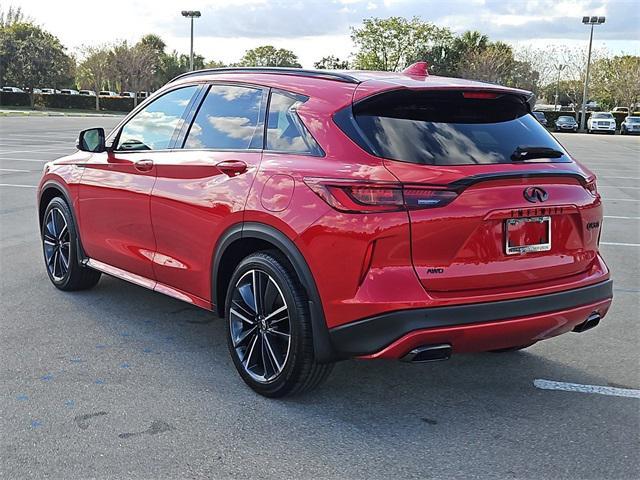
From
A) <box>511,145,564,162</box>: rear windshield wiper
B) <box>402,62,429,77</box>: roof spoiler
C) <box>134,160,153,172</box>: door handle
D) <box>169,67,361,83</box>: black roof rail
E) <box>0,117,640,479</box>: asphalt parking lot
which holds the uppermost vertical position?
<box>402,62,429,77</box>: roof spoiler

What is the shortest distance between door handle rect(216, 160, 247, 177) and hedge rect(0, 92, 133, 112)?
67.3m

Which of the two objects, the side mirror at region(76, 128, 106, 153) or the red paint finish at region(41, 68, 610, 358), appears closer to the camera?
the red paint finish at region(41, 68, 610, 358)

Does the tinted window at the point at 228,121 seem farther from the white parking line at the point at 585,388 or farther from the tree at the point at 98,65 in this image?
the tree at the point at 98,65

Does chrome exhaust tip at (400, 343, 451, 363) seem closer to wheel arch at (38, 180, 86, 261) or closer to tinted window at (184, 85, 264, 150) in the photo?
tinted window at (184, 85, 264, 150)

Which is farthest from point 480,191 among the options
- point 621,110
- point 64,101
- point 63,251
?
point 64,101

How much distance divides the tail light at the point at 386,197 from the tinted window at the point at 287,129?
14.8 inches

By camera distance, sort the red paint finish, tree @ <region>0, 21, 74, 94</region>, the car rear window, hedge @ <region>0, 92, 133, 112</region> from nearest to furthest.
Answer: the red paint finish → the car rear window → tree @ <region>0, 21, 74, 94</region> → hedge @ <region>0, 92, 133, 112</region>

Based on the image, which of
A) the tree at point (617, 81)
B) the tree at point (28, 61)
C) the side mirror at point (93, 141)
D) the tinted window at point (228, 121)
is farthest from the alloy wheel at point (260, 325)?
the tree at point (617, 81)

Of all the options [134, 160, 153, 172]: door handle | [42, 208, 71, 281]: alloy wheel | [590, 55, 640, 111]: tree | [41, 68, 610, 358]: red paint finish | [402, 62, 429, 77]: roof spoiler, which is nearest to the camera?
[41, 68, 610, 358]: red paint finish

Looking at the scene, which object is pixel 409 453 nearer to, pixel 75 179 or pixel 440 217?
pixel 440 217

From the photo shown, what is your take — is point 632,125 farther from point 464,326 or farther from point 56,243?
point 464,326

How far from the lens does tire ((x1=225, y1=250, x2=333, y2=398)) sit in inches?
145

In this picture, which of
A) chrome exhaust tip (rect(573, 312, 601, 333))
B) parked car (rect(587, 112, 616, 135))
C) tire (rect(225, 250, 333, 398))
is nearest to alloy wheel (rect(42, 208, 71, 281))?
tire (rect(225, 250, 333, 398))

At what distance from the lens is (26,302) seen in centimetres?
563
